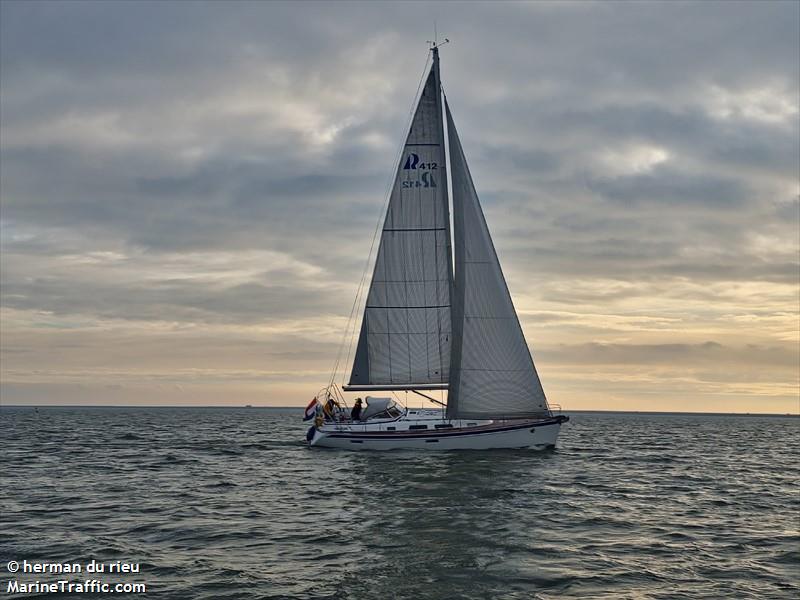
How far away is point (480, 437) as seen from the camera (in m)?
36.6

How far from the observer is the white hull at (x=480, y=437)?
36562 mm

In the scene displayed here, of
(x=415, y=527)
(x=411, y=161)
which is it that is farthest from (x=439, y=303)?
(x=415, y=527)

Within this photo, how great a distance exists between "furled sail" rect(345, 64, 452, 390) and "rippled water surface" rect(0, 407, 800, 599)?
20.3 feet

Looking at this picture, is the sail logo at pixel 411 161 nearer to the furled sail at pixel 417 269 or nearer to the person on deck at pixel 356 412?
the furled sail at pixel 417 269

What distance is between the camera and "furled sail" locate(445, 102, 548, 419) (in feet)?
119

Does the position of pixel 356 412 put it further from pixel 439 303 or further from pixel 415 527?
pixel 415 527

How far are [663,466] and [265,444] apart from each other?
89.5 feet

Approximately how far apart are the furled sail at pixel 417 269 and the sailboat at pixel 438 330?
2.1 inches

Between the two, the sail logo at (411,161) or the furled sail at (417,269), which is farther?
the sail logo at (411,161)

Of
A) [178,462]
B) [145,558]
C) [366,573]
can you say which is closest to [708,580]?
[366,573]

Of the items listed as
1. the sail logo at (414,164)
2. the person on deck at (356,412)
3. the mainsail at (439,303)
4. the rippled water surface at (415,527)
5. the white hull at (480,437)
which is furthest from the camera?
the person on deck at (356,412)

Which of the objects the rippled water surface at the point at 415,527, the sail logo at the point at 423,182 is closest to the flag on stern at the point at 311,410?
the rippled water surface at the point at 415,527

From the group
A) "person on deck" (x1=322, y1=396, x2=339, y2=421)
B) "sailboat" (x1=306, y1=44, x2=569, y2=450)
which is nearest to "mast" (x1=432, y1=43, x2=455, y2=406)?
"sailboat" (x1=306, y1=44, x2=569, y2=450)

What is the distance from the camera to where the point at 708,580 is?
14109 mm
